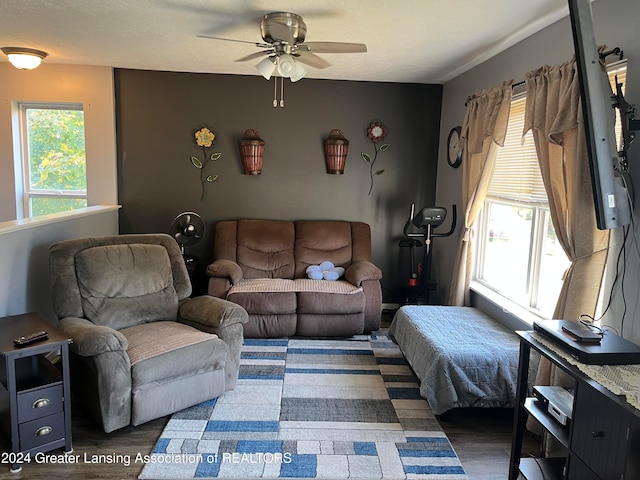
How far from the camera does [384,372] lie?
3311 millimetres

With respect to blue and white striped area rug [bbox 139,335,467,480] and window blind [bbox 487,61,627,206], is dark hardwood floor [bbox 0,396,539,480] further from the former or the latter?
window blind [bbox 487,61,627,206]

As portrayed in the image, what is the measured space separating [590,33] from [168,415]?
9.19 feet

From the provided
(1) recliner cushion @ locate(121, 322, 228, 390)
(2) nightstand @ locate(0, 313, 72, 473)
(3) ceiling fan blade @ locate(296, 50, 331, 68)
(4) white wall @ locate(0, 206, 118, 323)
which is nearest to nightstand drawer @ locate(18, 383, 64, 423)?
(2) nightstand @ locate(0, 313, 72, 473)

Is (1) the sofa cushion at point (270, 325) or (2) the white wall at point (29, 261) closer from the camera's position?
(2) the white wall at point (29, 261)

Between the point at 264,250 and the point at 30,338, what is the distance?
8.09 ft

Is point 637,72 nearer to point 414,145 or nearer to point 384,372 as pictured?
point 384,372

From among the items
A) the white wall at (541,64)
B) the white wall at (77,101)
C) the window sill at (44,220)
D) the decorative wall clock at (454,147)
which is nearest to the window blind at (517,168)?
the white wall at (541,64)

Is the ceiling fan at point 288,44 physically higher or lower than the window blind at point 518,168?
higher

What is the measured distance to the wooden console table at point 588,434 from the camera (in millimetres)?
1420

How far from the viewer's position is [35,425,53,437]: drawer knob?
2188mm

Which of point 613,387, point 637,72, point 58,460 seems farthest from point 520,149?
point 58,460

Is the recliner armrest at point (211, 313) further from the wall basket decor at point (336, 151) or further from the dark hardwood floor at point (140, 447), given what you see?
the wall basket decor at point (336, 151)

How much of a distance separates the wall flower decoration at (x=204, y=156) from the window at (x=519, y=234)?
265 cm

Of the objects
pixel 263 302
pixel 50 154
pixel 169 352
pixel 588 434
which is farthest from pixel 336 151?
pixel 588 434
